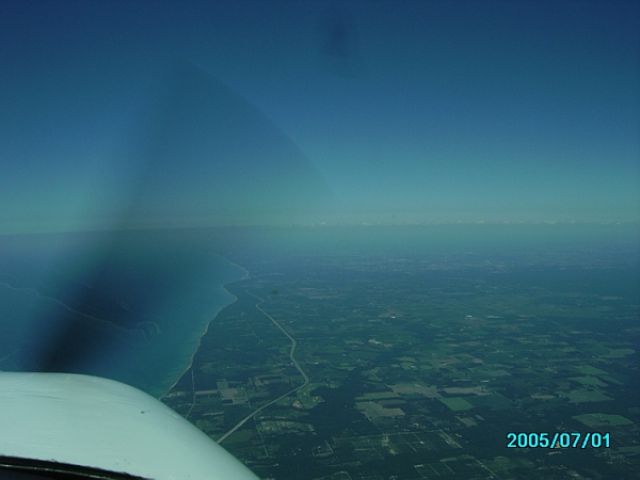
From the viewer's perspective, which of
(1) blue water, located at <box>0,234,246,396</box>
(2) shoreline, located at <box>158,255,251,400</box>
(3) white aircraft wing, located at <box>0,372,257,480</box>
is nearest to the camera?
(3) white aircraft wing, located at <box>0,372,257,480</box>

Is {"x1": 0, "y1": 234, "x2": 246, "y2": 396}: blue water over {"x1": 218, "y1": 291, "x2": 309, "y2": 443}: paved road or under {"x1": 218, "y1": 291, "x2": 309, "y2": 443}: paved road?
over

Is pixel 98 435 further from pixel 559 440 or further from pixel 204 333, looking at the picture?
pixel 204 333

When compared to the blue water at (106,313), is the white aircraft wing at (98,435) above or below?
above

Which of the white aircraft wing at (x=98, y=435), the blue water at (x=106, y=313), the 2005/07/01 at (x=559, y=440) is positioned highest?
the white aircraft wing at (x=98, y=435)

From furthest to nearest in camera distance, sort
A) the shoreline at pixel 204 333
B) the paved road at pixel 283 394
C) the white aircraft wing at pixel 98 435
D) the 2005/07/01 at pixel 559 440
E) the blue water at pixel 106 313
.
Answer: the shoreline at pixel 204 333
the paved road at pixel 283 394
the 2005/07/01 at pixel 559 440
the blue water at pixel 106 313
the white aircraft wing at pixel 98 435

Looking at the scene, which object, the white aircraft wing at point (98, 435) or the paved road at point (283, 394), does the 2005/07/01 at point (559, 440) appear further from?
the white aircraft wing at point (98, 435)

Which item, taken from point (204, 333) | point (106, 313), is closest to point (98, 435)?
point (106, 313)

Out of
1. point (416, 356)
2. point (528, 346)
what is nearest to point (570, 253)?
point (528, 346)

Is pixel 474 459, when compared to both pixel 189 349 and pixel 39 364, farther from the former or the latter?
pixel 189 349

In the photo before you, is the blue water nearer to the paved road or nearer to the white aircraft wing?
the white aircraft wing

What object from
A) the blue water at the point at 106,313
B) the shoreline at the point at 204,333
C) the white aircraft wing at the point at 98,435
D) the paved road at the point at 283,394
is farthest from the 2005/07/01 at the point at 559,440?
the white aircraft wing at the point at 98,435

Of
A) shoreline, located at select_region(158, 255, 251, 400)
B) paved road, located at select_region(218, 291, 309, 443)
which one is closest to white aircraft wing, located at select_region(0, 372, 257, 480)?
paved road, located at select_region(218, 291, 309, 443)
